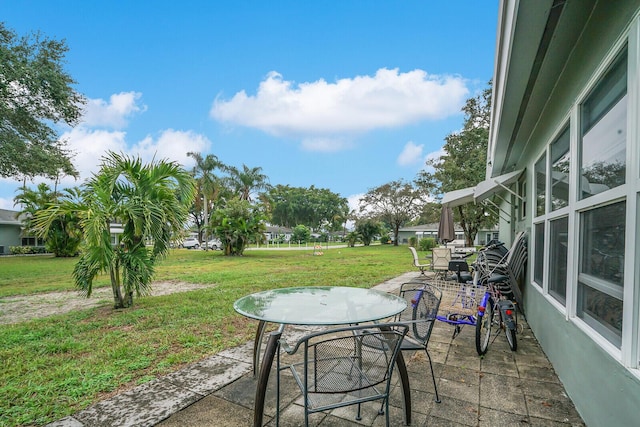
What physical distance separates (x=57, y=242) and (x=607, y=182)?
78.8 ft

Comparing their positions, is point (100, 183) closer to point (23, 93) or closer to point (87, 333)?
point (87, 333)

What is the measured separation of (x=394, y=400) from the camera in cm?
248

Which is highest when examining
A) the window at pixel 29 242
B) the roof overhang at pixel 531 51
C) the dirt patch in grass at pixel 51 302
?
the roof overhang at pixel 531 51

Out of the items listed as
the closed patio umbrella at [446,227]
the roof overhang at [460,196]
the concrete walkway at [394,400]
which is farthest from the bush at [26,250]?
the concrete walkway at [394,400]

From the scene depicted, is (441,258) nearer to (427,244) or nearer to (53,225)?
(427,244)

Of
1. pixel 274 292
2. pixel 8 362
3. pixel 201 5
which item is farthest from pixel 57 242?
pixel 274 292

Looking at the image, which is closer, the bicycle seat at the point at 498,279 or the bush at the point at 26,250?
the bicycle seat at the point at 498,279

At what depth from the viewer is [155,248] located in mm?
5676

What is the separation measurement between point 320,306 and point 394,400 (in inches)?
35.5

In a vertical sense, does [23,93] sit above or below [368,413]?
above

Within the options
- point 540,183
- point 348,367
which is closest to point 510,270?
point 540,183

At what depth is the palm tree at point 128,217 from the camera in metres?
5.07

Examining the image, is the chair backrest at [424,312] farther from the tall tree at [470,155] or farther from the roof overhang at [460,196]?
the tall tree at [470,155]

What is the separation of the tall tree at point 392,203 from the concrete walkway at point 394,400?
108 ft
